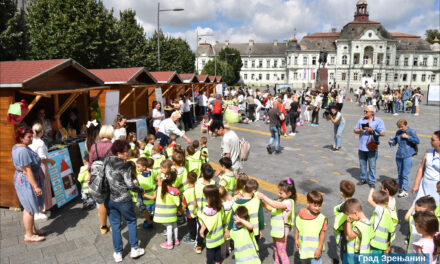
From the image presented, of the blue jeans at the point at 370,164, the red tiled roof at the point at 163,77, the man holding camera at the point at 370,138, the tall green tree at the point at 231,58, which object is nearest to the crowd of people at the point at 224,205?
the man holding camera at the point at 370,138

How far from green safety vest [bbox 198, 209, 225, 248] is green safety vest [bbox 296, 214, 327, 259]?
108 centimetres

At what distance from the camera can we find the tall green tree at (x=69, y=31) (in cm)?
1939

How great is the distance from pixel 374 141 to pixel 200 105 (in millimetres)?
14578

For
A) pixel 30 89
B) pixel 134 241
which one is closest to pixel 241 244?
pixel 134 241

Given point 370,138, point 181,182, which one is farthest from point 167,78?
point 181,182

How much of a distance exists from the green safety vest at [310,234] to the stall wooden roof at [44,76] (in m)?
5.87

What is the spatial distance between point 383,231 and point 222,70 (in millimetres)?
67554

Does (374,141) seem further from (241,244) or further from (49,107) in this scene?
(49,107)

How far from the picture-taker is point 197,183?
4.57m

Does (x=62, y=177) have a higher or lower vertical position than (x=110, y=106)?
lower

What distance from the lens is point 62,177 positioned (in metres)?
6.52

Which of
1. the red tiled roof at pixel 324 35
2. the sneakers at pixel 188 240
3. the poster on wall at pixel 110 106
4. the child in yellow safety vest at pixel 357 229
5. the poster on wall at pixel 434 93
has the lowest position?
the sneakers at pixel 188 240

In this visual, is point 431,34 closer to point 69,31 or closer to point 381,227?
point 69,31

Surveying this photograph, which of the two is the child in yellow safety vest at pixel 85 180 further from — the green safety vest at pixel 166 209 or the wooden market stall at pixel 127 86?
the wooden market stall at pixel 127 86
